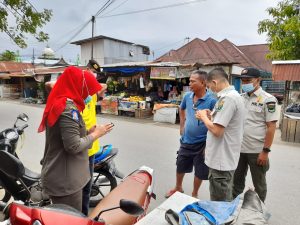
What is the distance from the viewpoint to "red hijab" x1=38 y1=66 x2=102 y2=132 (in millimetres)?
1864

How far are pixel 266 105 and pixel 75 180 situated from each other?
7.18 ft

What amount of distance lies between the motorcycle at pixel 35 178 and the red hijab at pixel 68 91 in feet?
3.42

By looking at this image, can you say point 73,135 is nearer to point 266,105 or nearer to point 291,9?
point 266,105

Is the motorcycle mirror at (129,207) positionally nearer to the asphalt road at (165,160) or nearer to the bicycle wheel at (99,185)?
the bicycle wheel at (99,185)

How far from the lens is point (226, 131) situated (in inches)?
102

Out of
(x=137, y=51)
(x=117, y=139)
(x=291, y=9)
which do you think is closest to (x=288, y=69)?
(x=291, y=9)

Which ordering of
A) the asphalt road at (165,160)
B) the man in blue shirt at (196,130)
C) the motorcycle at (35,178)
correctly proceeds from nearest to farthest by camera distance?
the motorcycle at (35,178), the man in blue shirt at (196,130), the asphalt road at (165,160)

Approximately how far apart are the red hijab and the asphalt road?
2104mm

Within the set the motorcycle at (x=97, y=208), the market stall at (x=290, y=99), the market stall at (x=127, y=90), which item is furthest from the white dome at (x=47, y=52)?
the motorcycle at (x=97, y=208)

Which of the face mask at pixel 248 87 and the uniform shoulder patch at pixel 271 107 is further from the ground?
the face mask at pixel 248 87

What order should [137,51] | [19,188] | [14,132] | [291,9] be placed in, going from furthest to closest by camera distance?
[137,51] < [291,9] < [14,132] < [19,188]

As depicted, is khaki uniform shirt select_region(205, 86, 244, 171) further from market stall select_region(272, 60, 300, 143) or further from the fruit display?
the fruit display

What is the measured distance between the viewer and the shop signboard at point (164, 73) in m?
10.8

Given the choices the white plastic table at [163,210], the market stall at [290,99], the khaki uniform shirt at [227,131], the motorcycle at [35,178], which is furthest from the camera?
the market stall at [290,99]
